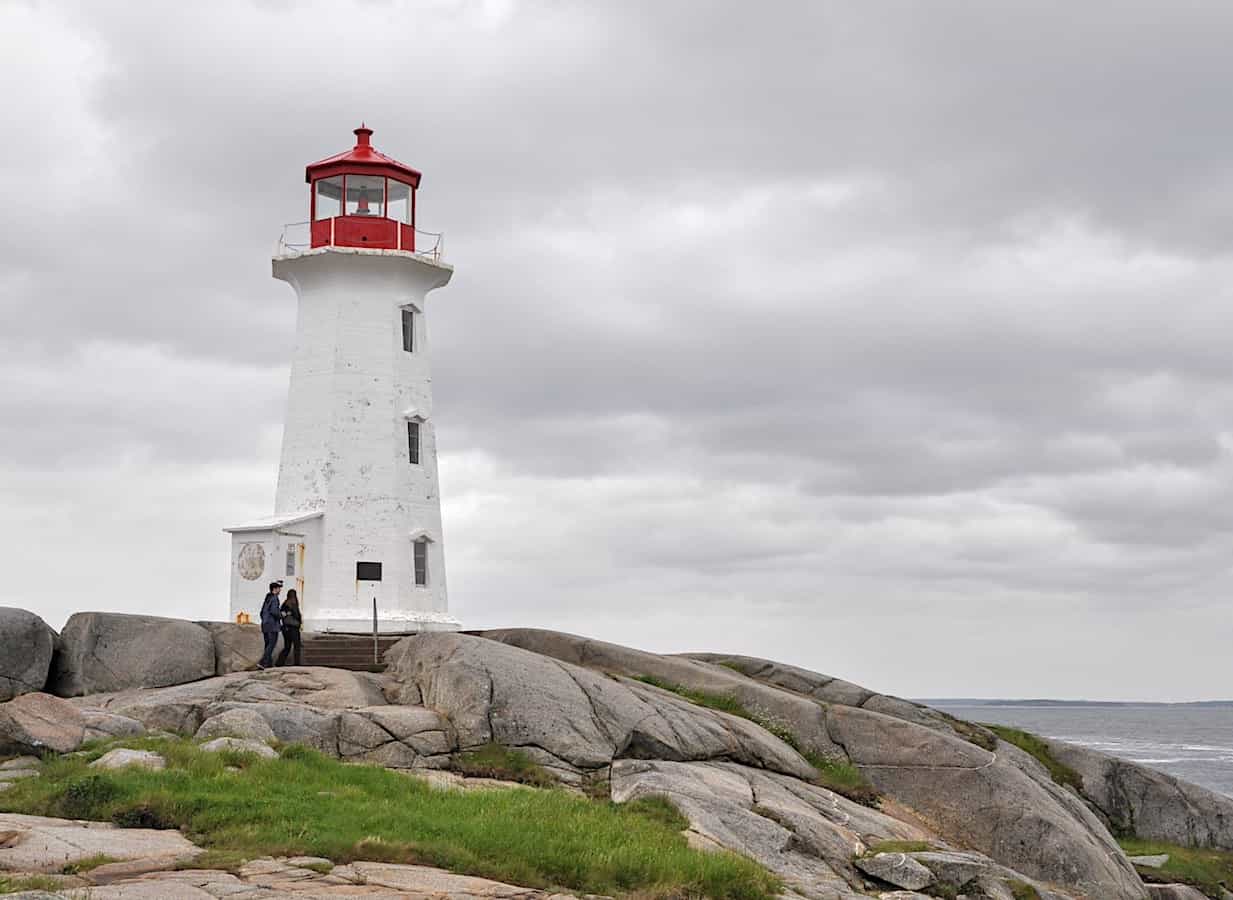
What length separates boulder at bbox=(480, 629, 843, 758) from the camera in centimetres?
2450

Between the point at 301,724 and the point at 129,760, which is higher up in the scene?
the point at 301,724

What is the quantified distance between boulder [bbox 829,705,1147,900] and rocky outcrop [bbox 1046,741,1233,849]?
410 centimetres

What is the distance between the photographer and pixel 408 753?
19.2 m

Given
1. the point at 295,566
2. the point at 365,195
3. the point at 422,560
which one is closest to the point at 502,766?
the point at 295,566

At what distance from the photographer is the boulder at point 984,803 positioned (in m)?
21.9

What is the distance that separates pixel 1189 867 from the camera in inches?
1039

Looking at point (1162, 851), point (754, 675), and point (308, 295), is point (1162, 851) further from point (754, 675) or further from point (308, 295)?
point (308, 295)

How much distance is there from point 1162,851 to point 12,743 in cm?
2085

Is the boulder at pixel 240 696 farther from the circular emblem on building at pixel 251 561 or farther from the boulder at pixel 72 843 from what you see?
the circular emblem on building at pixel 251 561

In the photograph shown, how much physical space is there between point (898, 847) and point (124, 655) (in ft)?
43.3

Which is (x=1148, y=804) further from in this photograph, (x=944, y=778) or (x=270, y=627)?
(x=270, y=627)

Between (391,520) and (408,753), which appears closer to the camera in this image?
(408,753)

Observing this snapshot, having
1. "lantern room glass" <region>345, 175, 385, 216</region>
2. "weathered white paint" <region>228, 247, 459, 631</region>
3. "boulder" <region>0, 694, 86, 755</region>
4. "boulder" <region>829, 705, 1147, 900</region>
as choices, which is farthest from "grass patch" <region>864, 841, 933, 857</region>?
"lantern room glass" <region>345, 175, 385, 216</region>

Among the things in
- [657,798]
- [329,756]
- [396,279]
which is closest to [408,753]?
[329,756]
